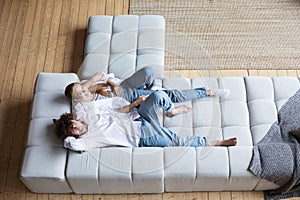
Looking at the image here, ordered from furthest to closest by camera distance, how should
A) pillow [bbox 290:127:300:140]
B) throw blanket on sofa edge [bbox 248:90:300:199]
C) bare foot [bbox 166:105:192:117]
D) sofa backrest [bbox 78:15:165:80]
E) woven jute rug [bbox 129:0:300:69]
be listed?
woven jute rug [bbox 129:0:300:69] → sofa backrest [bbox 78:15:165:80] → bare foot [bbox 166:105:192:117] → pillow [bbox 290:127:300:140] → throw blanket on sofa edge [bbox 248:90:300:199]

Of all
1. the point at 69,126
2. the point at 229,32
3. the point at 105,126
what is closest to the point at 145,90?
the point at 105,126

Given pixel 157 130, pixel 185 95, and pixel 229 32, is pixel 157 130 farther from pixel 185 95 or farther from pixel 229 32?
pixel 229 32

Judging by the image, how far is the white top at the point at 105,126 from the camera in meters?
2.10

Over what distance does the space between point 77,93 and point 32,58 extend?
777 mm

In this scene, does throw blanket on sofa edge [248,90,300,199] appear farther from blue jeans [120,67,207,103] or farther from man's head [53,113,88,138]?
man's head [53,113,88,138]

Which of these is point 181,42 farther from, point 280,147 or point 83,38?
point 280,147

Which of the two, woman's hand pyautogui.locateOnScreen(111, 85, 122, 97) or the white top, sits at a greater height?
woman's hand pyautogui.locateOnScreen(111, 85, 122, 97)

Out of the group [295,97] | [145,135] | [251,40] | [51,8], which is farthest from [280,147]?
[51,8]

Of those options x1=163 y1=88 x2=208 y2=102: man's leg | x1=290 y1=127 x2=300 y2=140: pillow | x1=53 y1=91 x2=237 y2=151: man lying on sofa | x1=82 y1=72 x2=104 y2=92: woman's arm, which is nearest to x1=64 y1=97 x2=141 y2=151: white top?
x1=53 y1=91 x2=237 y2=151: man lying on sofa

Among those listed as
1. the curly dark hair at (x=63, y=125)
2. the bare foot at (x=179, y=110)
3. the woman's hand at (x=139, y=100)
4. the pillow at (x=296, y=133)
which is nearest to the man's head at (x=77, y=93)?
the curly dark hair at (x=63, y=125)

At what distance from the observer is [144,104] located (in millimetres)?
2195

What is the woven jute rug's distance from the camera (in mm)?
2723

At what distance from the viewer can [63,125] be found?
207cm

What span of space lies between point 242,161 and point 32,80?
1.42 meters
